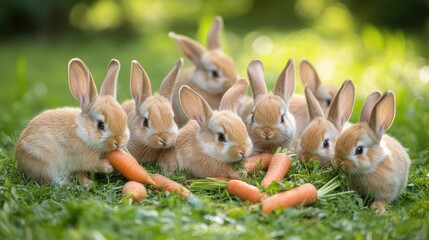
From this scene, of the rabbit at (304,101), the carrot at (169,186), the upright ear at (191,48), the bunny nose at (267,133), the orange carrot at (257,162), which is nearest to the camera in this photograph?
the carrot at (169,186)

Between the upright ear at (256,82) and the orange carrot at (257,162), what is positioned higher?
the upright ear at (256,82)

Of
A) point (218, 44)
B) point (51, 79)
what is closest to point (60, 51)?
point (51, 79)

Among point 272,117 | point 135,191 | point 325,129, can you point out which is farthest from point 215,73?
point 135,191

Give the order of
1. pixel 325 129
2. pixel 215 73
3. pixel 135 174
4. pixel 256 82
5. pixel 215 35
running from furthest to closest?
pixel 215 35 → pixel 215 73 → pixel 256 82 → pixel 325 129 → pixel 135 174

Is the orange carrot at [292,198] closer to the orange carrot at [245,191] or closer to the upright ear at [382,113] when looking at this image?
the orange carrot at [245,191]

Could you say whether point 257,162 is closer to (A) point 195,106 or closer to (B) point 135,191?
(A) point 195,106

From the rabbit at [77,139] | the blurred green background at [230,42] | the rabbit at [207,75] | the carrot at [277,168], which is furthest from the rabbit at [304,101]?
the rabbit at [77,139]

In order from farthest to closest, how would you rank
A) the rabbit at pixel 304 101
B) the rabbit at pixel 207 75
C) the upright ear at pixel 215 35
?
the upright ear at pixel 215 35 < the rabbit at pixel 207 75 < the rabbit at pixel 304 101
